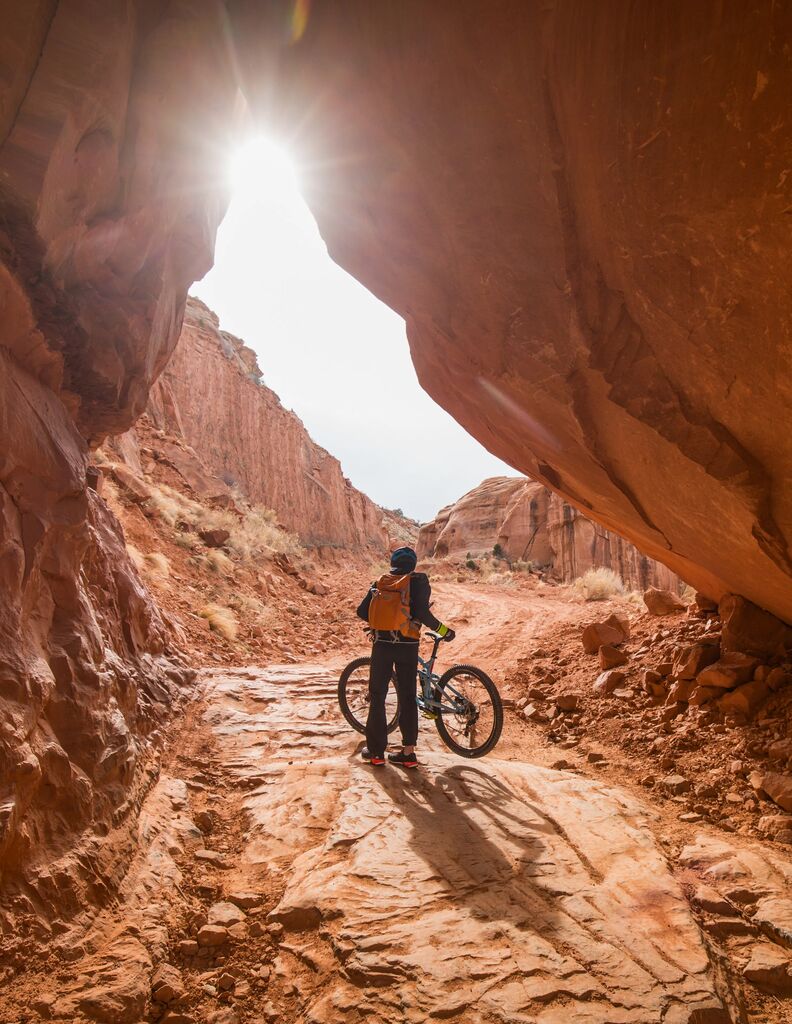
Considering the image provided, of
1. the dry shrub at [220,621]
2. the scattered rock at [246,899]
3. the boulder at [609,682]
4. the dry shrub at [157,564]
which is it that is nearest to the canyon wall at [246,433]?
the dry shrub at [157,564]

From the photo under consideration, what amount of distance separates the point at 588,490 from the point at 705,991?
4556 millimetres

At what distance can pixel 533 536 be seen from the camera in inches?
1278

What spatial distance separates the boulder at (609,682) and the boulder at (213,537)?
964 cm

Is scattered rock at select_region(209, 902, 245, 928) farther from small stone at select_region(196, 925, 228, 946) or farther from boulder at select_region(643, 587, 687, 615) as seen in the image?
boulder at select_region(643, 587, 687, 615)

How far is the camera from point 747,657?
515 centimetres

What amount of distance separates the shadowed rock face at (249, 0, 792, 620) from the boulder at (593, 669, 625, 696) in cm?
149

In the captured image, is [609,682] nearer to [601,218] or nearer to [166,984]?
[601,218]

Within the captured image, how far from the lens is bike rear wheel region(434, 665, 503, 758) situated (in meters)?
5.36

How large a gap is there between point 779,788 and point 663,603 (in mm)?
3611

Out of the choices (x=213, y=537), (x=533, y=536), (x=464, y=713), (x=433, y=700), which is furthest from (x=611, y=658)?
(x=533, y=536)

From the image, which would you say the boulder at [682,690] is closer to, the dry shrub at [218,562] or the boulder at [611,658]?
the boulder at [611,658]

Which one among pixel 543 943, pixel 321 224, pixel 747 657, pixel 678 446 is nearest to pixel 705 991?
pixel 543 943

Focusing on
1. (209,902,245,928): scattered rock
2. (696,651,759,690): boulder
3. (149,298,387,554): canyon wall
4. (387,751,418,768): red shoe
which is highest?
(149,298,387,554): canyon wall

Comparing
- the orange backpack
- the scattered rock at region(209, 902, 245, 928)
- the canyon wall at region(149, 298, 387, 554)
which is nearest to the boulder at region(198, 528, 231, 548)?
the orange backpack
